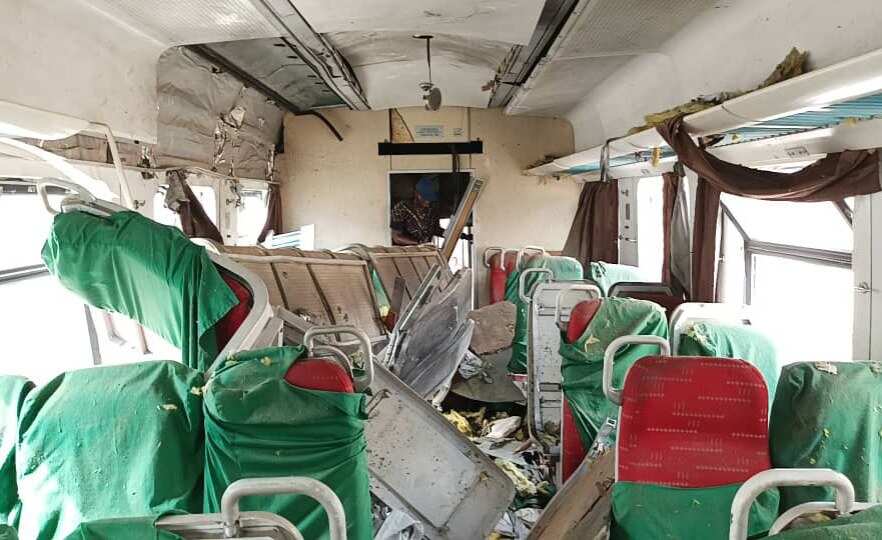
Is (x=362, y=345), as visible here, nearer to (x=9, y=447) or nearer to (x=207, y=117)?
(x=9, y=447)

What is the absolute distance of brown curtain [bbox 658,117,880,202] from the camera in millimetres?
2703

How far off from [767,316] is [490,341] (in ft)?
8.55

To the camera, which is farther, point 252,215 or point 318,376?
point 252,215

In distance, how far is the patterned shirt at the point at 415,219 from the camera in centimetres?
828

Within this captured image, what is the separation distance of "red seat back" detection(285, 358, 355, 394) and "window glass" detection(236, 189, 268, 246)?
5172 millimetres

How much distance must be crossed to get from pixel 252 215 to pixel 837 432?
258 inches

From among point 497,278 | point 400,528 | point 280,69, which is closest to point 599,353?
point 400,528

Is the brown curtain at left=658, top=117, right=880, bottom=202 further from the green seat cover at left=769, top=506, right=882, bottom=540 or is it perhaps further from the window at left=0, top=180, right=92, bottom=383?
the window at left=0, top=180, right=92, bottom=383

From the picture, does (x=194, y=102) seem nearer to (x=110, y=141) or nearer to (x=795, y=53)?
(x=110, y=141)

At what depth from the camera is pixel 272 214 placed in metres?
7.72

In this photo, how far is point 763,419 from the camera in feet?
6.51

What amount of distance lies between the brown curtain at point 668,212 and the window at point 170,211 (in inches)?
130

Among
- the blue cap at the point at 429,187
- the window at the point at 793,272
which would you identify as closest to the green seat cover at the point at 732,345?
the window at the point at 793,272

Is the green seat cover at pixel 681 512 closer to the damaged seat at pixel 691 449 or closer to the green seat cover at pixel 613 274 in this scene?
the damaged seat at pixel 691 449
